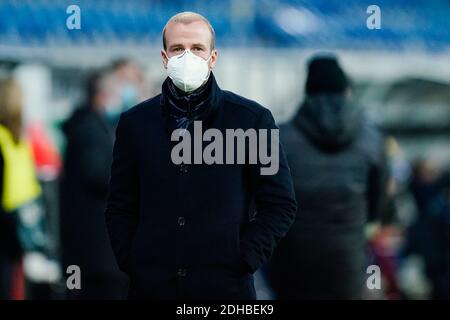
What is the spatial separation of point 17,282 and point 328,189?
1.97 m

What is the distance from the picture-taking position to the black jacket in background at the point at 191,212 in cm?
420

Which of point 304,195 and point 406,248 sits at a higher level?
point 406,248

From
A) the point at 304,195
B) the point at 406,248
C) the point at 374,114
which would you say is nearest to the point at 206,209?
the point at 304,195

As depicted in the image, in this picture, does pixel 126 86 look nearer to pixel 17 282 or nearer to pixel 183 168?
pixel 17 282

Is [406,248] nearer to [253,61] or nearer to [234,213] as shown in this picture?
[253,61]

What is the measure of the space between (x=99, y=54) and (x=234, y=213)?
8.54 metres

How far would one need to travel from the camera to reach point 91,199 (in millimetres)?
7602

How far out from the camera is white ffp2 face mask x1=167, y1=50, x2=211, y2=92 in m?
4.22

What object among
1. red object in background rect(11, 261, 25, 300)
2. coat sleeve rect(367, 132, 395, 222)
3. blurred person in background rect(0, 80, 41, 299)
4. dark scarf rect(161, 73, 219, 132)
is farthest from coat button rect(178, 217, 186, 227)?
red object in background rect(11, 261, 25, 300)

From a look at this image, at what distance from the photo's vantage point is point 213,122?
14.0ft

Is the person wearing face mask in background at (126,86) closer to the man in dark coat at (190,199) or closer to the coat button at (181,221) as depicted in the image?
the man in dark coat at (190,199)

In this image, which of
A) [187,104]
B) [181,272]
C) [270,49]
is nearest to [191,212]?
[181,272]

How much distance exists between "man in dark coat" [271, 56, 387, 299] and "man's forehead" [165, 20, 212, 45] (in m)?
1.97

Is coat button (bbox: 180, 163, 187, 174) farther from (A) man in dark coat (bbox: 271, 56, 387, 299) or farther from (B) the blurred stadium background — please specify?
(B) the blurred stadium background
